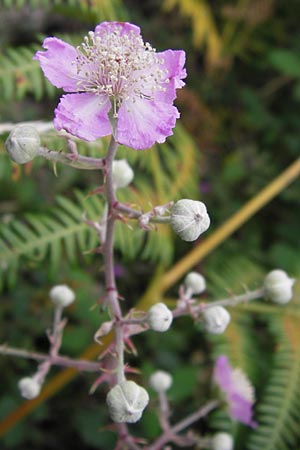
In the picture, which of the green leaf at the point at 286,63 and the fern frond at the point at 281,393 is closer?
the fern frond at the point at 281,393

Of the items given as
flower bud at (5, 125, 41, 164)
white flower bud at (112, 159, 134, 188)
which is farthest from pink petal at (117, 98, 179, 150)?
white flower bud at (112, 159, 134, 188)

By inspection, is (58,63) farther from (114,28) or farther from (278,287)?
(278,287)

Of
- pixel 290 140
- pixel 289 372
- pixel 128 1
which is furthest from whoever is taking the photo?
pixel 128 1

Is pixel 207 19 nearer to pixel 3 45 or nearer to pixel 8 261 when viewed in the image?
pixel 3 45

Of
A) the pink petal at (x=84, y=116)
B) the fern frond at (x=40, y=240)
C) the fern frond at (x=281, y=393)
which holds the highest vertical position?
the pink petal at (x=84, y=116)

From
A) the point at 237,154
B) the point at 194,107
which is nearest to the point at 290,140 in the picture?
the point at 237,154

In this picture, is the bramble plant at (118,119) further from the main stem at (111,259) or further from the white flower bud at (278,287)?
the white flower bud at (278,287)

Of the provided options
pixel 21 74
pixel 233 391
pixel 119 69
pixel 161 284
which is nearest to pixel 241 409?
pixel 233 391

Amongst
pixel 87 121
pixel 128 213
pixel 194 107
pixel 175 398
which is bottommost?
pixel 175 398

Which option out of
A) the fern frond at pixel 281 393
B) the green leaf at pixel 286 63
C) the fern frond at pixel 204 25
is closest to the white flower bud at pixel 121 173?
the fern frond at pixel 281 393
